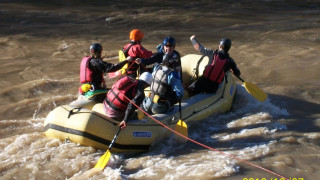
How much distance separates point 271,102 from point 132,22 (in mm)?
7666

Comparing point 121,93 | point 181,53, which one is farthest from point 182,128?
point 181,53

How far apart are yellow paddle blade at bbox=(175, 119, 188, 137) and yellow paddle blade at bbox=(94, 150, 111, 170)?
0.99m

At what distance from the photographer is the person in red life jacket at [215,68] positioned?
6.48 m

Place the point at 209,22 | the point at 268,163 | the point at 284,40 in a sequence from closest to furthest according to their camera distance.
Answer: the point at 268,163 < the point at 284,40 < the point at 209,22

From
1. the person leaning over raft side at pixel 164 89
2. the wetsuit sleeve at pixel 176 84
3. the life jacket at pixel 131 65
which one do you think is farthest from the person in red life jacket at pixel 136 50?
the wetsuit sleeve at pixel 176 84

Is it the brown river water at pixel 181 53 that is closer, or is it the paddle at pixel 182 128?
the brown river water at pixel 181 53

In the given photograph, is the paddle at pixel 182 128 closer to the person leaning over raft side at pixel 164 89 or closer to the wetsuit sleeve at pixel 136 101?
the person leaning over raft side at pixel 164 89

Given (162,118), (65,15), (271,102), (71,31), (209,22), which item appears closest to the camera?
(162,118)

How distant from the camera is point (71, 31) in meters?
12.7

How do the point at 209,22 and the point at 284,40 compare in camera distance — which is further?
the point at 209,22

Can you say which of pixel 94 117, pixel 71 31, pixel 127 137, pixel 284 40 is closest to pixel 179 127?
pixel 127 137

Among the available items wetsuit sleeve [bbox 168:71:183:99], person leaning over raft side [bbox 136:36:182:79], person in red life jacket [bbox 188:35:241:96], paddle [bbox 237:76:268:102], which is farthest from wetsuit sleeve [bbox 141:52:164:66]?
paddle [bbox 237:76:268:102]

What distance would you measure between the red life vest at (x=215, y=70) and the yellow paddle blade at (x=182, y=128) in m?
1.27

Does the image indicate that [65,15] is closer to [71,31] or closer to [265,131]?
[71,31]
